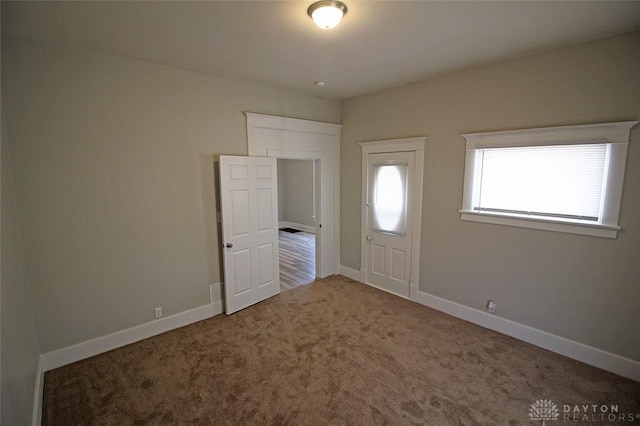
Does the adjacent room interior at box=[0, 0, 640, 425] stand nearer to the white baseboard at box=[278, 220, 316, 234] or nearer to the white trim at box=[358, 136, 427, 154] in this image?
the white trim at box=[358, 136, 427, 154]

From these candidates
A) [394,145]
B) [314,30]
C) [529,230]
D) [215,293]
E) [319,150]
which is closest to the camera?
[314,30]

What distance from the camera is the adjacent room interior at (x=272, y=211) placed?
217cm

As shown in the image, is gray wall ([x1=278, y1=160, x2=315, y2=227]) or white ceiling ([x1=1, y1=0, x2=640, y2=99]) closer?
white ceiling ([x1=1, y1=0, x2=640, y2=99])

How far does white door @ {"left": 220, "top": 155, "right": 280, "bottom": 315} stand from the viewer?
3.52 meters

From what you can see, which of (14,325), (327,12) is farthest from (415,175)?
(14,325)

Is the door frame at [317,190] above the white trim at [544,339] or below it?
above

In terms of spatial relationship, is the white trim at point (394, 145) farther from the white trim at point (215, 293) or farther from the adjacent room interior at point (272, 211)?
the white trim at point (215, 293)

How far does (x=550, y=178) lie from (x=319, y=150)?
2.90 metres

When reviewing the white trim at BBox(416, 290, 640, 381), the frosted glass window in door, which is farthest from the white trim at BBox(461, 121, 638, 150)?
the white trim at BBox(416, 290, 640, 381)

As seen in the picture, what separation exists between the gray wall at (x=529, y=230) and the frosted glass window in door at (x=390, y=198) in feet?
1.14

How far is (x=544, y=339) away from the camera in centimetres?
291

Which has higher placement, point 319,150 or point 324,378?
point 319,150

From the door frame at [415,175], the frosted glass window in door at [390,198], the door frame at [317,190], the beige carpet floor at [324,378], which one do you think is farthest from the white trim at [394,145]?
the beige carpet floor at [324,378]

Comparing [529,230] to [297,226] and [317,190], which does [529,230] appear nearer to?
[317,190]
